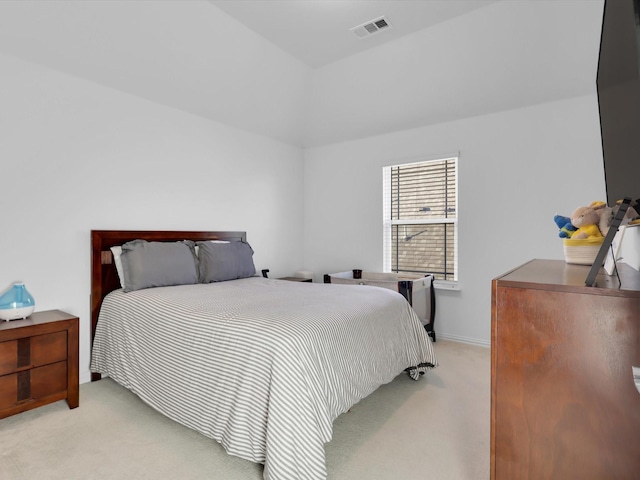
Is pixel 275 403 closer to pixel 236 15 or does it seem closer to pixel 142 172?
pixel 142 172

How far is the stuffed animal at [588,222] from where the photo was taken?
163 cm

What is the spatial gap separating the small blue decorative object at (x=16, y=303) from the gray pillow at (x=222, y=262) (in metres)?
1.28

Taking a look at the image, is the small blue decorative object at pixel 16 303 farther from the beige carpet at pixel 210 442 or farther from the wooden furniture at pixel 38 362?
the beige carpet at pixel 210 442

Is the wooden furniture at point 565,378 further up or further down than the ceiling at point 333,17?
further down

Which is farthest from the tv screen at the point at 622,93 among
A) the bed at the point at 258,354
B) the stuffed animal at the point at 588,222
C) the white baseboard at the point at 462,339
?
the white baseboard at the point at 462,339

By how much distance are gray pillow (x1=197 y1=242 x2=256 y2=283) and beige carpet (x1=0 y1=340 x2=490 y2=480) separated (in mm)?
1176

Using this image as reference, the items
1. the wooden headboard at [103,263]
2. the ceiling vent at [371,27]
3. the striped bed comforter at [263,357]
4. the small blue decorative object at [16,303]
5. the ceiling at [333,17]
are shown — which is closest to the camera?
the striped bed comforter at [263,357]

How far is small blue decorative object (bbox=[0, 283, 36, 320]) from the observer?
7.82ft

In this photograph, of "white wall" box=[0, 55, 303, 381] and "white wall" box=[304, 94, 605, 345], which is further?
"white wall" box=[304, 94, 605, 345]

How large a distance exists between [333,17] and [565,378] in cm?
311

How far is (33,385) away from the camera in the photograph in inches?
91.6

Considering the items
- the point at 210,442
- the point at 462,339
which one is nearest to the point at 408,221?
the point at 462,339

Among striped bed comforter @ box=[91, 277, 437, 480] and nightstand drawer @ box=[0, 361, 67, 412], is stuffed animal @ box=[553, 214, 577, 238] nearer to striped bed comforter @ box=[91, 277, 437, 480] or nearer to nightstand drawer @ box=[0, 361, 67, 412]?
striped bed comforter @ box=[91, 277, 437, 480]

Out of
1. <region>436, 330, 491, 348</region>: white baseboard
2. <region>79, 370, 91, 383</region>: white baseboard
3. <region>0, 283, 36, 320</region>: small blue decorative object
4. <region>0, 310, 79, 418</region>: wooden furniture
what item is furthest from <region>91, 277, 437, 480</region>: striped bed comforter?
<region>436, 330, 491, 348</region>: white baseboard
